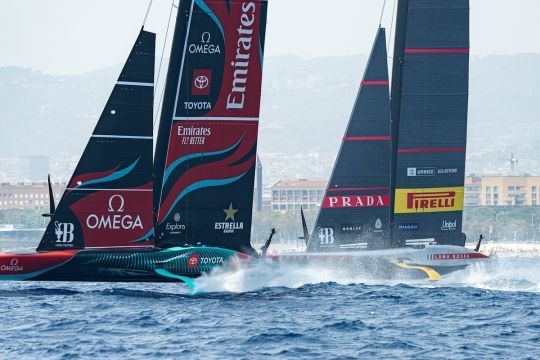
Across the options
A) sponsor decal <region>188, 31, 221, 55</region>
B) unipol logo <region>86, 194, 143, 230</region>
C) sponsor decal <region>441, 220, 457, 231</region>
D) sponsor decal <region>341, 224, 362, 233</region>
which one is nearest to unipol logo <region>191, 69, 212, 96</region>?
sponsor decal <region>188, 31, 221, 55</region>

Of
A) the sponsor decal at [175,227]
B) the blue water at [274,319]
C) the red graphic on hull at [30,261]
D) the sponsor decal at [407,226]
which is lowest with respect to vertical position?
the blue water at [274,319]

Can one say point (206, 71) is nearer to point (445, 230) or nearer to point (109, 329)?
point (109, 329)

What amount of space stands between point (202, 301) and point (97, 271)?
90.9 inches

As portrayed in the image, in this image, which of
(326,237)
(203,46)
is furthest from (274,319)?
(326,237)

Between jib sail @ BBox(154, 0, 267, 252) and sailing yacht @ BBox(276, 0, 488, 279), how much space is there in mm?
5639

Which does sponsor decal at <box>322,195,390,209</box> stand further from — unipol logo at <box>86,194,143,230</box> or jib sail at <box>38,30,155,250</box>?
unipol logo at <box>86,194,143,230</box>

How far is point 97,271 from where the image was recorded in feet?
81.1

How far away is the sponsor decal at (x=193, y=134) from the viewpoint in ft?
85.5

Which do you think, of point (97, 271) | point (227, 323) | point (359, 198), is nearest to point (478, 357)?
point (227, 323)

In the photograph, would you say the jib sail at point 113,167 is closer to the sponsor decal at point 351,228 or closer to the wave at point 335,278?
the wave at point 335,278

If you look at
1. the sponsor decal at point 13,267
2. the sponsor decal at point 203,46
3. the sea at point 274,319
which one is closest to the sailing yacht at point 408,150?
the sea at point 274,319

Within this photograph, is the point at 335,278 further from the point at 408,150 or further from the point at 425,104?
the point at 425,104

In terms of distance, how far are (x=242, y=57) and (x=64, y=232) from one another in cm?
554

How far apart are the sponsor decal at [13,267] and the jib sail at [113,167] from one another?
0.72m
